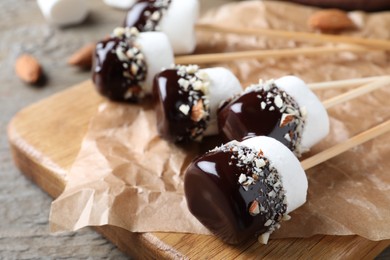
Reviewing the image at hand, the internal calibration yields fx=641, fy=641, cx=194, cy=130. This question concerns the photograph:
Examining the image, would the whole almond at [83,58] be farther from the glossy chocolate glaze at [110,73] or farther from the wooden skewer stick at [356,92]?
the wooden skewer stick at [356,92]

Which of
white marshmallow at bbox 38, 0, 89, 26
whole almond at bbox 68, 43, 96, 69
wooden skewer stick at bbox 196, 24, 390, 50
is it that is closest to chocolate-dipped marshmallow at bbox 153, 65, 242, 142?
wooden skewer stick at bbox 196, 24, 390, 50

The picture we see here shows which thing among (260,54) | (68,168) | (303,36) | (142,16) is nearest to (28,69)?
(142,16)

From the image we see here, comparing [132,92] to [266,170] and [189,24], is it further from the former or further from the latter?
[266,170]

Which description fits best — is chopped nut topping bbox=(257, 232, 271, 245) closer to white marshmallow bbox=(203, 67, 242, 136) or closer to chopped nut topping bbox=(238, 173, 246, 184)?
chopped nut topping bbox=(238, 173, 246, 184)

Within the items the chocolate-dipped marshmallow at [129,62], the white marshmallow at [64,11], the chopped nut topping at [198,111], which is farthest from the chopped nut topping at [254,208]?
the white marshmallow at [64,11]

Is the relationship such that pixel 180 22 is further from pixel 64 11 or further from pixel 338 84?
pixel 64 11

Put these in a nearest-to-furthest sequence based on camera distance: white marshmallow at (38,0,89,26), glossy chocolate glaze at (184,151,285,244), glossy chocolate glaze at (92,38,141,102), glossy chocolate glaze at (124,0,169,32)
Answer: glossy chocolate glaze at (184,151,285,244), glossy chocolate glaze at (92,38,141,102), glossy chocolate glaze at (124,0,169,32), white marshmallow at (38,0,89,26)

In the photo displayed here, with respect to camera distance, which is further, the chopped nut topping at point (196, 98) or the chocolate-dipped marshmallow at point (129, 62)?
the chocolate-dipped marshmallow at point (129, 62)
